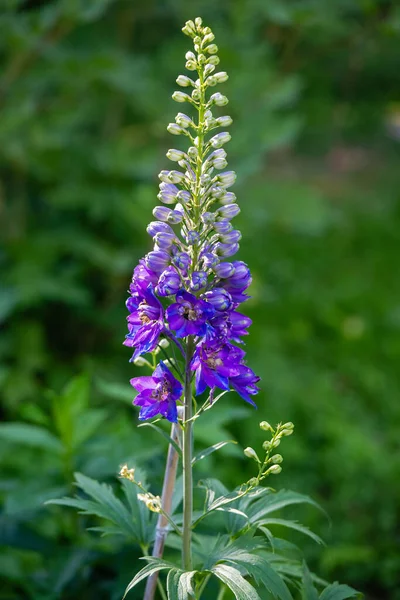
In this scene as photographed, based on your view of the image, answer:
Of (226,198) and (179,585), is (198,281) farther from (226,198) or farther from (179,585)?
(179,585)

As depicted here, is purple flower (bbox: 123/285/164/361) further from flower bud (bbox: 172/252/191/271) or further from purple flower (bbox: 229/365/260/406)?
purple flower (bbox: 229/365/260/406)

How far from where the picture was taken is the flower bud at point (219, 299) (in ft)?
5.38

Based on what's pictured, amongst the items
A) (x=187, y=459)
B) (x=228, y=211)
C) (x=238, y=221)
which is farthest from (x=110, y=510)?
(x=238, y=221)

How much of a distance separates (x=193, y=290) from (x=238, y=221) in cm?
370

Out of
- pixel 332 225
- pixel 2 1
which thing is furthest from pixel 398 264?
pixel 2 1

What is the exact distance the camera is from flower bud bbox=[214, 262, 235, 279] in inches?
66.4

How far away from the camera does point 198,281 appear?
167 centimetres

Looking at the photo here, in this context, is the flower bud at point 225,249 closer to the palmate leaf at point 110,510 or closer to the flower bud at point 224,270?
the flower bud at point 224,270

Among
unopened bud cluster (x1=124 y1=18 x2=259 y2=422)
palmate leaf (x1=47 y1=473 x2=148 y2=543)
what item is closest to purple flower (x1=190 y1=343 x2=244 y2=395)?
unopened bud cluster (x1=124 y1=18 x2=259 y2=422)

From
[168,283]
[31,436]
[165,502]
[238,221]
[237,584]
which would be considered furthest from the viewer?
[238,221]

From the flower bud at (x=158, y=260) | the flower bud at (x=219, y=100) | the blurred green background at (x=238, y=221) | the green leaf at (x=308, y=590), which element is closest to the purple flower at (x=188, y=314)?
the flower bud at (x=158, y=260)

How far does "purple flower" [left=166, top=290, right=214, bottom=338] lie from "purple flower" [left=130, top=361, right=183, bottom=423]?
0.11 metres

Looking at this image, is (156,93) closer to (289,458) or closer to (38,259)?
(38,259)

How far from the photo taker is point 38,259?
16.0 ft
